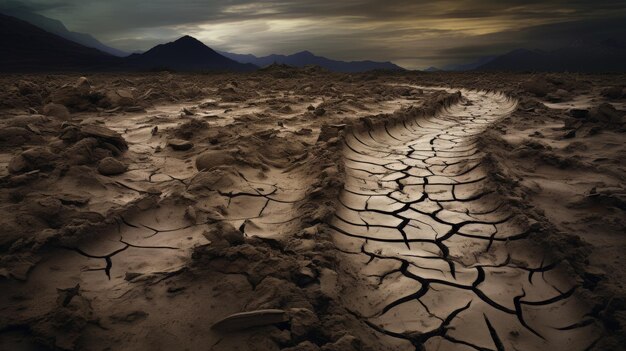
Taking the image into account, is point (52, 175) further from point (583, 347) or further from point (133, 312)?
point (583, 347)

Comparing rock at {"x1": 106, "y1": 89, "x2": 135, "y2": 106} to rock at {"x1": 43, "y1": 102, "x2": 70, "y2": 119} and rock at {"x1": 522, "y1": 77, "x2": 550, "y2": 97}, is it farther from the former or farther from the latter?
rock at {"x1": 522, "y1": 77, "x2": 550, "y2": 97}

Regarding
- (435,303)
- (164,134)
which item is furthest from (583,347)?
(164,134)

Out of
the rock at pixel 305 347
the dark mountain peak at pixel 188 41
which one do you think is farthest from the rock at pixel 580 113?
the dark mountain peak at pixel 188 41

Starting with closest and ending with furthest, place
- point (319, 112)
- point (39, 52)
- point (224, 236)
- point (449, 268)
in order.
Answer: point (224, 236)
point (449, 268)
point (319, 112)
point (39, 52)

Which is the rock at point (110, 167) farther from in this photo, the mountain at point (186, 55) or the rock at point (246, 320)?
the mountain at point (186, 55)

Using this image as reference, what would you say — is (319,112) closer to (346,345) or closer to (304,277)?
(304,277)

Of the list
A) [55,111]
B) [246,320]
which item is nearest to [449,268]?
[246,320]
